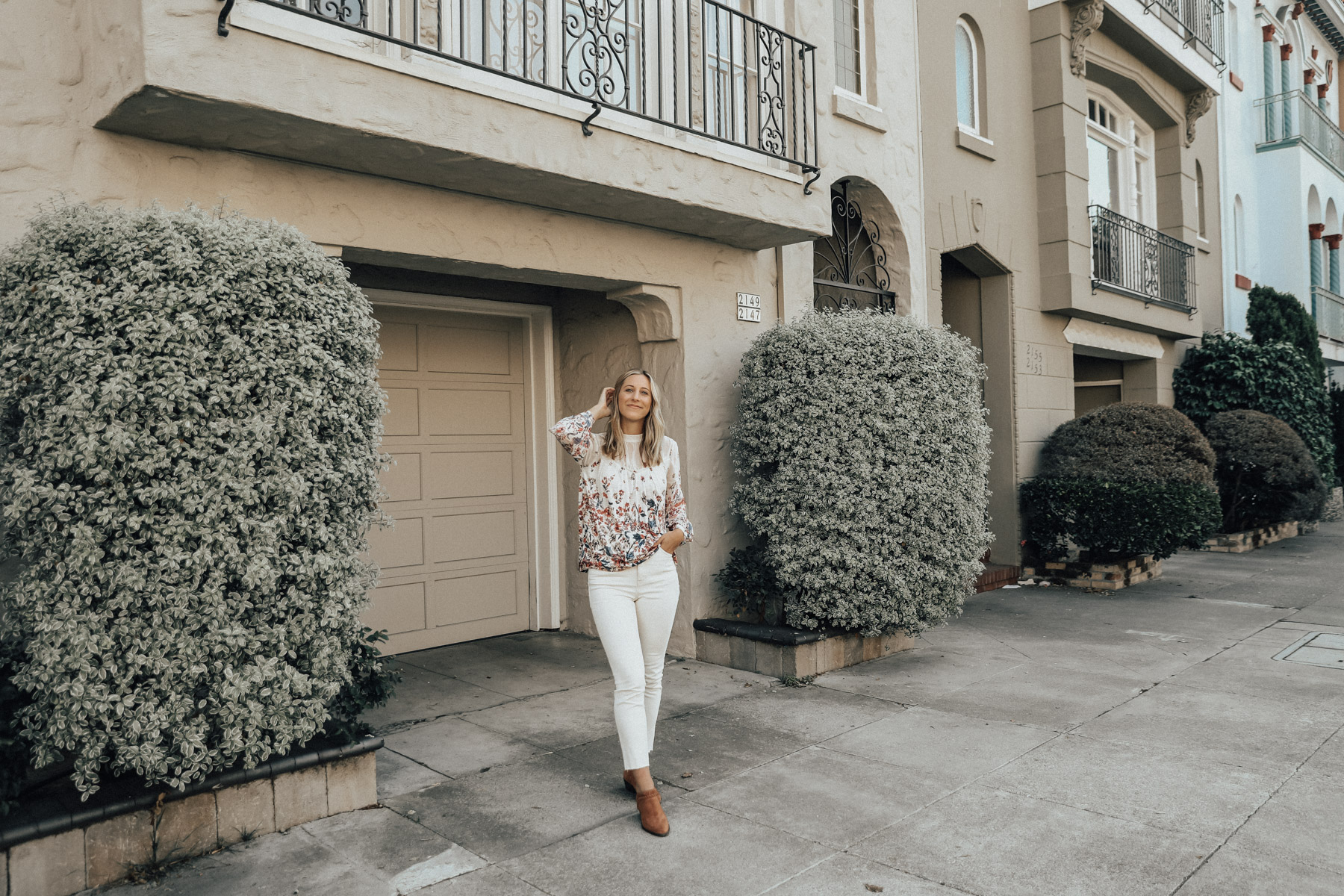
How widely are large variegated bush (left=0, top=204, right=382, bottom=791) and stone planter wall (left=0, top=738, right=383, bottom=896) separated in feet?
0.39

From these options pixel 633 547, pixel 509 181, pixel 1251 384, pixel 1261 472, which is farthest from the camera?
pixel 1251 384

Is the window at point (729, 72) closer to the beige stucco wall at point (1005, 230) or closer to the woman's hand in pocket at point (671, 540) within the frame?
the beige stucco wall at point (1005, 230)

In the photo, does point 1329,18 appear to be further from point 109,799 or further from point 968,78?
point 109,799

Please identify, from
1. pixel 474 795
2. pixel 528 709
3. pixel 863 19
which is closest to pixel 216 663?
pixel 474 795

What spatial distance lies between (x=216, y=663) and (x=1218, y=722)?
483 centimetres

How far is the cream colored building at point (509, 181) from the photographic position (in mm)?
4000

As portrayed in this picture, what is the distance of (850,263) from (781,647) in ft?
12.4

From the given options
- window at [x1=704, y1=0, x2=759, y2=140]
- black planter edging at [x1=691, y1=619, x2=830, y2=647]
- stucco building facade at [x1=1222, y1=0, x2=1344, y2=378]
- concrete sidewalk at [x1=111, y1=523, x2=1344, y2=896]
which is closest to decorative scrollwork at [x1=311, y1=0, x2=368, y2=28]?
window at [x1=704, y1=0, x2=759, y2=140]

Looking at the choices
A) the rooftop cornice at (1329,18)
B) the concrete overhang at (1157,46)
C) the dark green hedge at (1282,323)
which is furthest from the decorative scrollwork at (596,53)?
the rooftop cornice at (1329,18)

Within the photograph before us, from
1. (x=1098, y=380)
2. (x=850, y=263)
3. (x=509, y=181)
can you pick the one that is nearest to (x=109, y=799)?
(x=509, y=181)

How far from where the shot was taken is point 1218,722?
4.96m

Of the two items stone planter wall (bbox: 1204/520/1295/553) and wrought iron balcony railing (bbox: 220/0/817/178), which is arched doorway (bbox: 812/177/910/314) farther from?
stone planter wall (bbox: 1204/520/1295/553)

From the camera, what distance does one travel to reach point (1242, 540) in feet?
39.6

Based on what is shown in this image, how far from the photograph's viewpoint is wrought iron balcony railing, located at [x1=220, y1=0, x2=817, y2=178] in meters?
4.83
